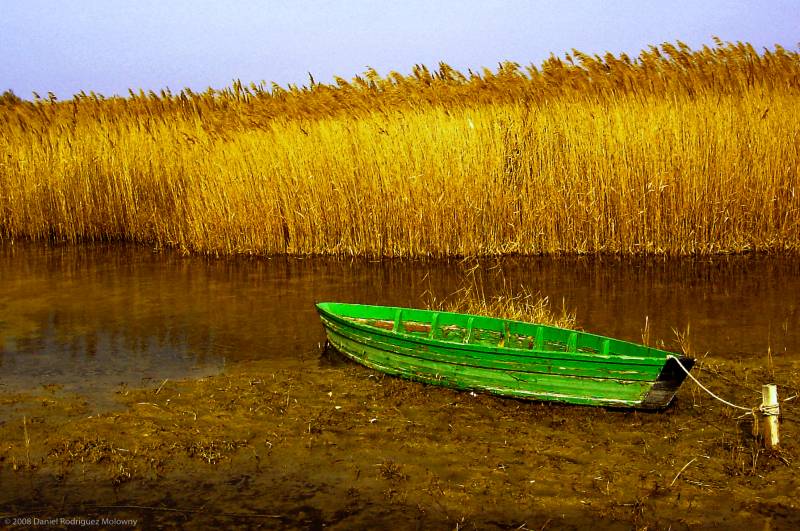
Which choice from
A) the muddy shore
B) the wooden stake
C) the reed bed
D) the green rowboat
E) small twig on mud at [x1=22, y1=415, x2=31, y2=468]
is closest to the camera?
the muddy shore

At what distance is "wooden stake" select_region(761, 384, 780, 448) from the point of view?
4062 millimetres

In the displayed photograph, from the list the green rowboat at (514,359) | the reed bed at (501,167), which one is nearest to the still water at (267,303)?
the reed bed at (501,167)

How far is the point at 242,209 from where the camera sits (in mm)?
10797

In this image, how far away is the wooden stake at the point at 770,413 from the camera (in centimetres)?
406

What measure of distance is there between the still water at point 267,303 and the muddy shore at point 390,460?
32.3 inches

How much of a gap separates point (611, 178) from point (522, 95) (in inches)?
77.6

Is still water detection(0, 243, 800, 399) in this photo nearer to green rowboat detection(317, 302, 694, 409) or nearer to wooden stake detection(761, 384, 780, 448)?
green rowboat detection(317, 302, 694, 409)

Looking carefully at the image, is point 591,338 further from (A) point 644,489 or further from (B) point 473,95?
(B) point 473,95

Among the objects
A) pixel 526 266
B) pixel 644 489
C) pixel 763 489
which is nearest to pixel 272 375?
pixel 644 489

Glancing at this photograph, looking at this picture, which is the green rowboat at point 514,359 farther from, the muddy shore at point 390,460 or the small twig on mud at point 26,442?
the small twig on mud at point 26,442

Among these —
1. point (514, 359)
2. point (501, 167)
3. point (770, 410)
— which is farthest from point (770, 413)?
point (501, 167)

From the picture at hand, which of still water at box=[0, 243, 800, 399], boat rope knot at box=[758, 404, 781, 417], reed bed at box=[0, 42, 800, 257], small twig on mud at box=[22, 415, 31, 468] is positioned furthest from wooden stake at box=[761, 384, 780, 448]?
reed bed at box=[0, 42, 800, 257]

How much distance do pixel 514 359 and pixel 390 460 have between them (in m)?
1.17

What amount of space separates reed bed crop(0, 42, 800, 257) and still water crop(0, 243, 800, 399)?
40 cm
